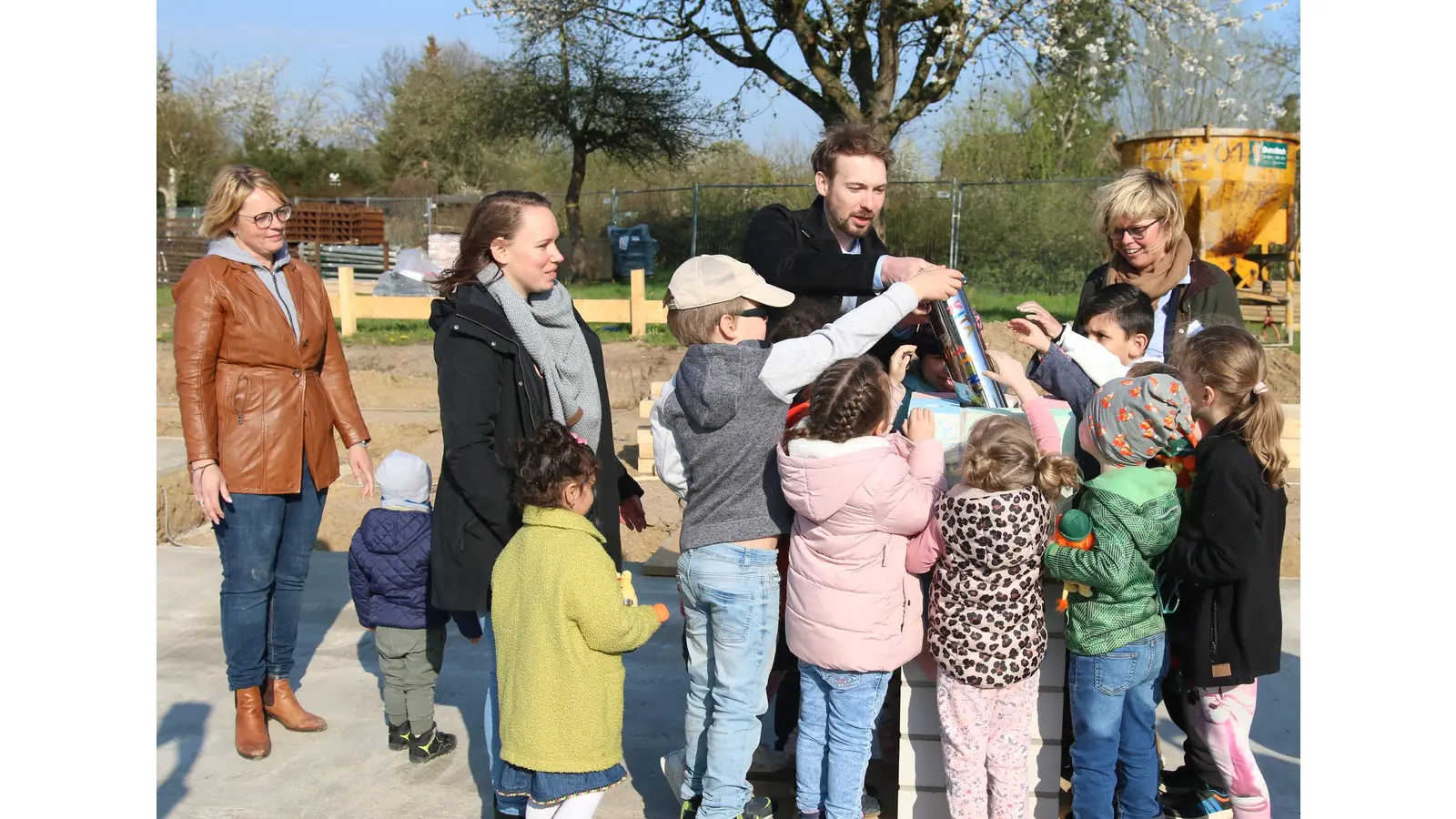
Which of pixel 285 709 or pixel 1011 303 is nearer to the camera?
pixel 285 709

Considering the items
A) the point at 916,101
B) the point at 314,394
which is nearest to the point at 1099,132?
the point at 916,101

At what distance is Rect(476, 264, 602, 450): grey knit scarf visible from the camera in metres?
3.28

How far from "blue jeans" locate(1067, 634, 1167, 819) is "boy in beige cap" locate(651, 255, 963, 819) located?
869 mm

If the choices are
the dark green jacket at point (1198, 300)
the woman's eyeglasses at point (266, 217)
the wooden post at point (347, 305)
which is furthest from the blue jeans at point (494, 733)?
the wooden post at point (347, 305)

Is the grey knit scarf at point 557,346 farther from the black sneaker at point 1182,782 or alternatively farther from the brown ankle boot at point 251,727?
the black sneaker at point 1182,782

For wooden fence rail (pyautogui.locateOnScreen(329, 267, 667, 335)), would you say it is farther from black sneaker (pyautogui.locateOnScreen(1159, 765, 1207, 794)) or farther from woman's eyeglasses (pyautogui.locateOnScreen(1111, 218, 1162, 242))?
black sneaker (pyautogui.locateOnScreen(1159, 765, 1207, 794))

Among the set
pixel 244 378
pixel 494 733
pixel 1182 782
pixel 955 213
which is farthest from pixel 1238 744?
pixel 955 213

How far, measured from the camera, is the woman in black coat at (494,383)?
124 inches

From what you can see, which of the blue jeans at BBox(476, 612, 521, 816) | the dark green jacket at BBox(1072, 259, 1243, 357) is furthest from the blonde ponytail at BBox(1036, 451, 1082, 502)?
the blue jeans at BBox(476, 612, 521, 816)

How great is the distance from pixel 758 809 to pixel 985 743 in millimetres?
753

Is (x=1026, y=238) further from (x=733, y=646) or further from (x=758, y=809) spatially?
(x=733, y=646)

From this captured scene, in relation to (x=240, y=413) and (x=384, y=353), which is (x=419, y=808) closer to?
(x=240, y=413)

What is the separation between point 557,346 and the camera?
3404 millimetres

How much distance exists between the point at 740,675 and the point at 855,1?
44.2 ft
